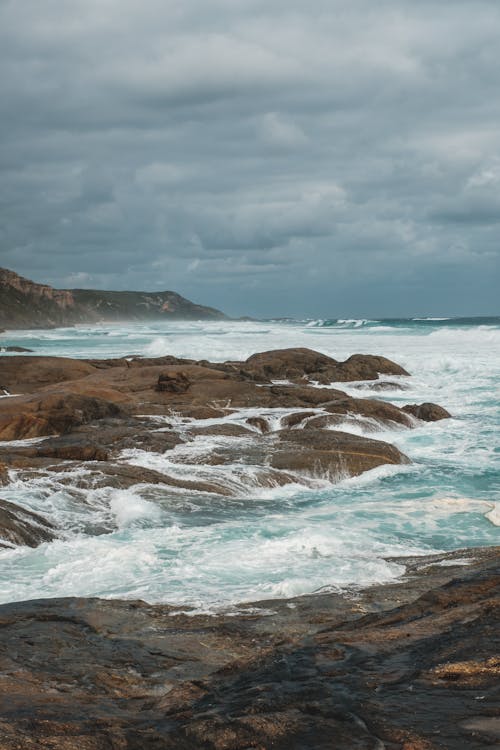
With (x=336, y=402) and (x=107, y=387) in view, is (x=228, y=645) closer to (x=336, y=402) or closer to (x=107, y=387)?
(x=336, y=402)

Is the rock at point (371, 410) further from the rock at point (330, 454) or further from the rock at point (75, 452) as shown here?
the rock at point (75, 452)

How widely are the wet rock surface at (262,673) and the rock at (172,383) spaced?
17.1 meters

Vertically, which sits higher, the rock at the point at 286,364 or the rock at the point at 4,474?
the rock at the point at 286,364

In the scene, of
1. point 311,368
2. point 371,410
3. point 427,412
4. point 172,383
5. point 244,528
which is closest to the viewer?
point 244,528

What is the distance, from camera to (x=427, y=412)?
24609 mm

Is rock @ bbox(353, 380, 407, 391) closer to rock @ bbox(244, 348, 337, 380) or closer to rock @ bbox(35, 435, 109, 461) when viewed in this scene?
rock @ bbox(244, 348, 337, 380)

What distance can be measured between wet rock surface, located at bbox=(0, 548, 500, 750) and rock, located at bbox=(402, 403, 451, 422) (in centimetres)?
1671

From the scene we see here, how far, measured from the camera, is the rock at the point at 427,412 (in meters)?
24.5

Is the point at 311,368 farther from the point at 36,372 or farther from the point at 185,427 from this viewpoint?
the point at 185,427

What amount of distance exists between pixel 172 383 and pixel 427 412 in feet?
26.8

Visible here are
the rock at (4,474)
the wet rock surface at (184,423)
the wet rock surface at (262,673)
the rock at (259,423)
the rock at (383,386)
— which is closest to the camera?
the wet rock surface at (262,673)

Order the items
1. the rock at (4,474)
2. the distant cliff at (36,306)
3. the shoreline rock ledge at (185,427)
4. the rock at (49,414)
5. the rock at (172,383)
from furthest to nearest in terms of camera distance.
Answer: the distant cliff at (36,306) < the rock at (172,383) < the rock at (49,414) < the shoreline rock ledge at (185,427) < the rock at (4,474)

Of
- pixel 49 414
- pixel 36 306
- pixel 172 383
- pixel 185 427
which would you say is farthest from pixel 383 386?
pixel 36 306

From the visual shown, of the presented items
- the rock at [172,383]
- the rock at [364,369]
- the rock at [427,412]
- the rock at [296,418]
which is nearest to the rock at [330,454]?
the rock at [296,418]
